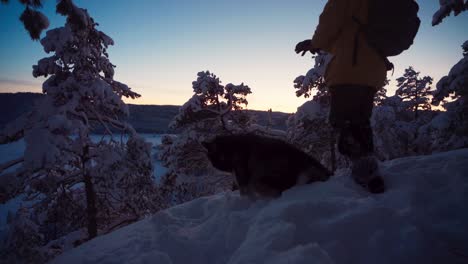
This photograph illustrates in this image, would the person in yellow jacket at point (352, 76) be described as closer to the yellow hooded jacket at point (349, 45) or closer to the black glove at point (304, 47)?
the yellow hooded jacket at point (349, 45)

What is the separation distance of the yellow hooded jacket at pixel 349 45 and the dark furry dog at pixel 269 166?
110 centimetres

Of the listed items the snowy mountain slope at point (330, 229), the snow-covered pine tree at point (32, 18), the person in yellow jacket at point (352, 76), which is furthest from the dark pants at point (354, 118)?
the snow-covered pine tree at point (32, 18)

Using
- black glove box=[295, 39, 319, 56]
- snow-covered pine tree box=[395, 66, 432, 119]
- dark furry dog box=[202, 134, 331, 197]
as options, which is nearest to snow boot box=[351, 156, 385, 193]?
dark furry dog box=[202, 134, 331, 197]

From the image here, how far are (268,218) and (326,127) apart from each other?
33.7 ft

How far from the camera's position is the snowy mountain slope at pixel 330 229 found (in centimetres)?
151

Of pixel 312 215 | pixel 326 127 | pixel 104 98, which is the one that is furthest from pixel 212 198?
pixel 326 127

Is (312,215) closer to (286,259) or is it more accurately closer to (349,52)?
(286,259)

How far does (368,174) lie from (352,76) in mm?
1092

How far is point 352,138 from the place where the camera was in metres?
2.77

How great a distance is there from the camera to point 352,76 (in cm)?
269

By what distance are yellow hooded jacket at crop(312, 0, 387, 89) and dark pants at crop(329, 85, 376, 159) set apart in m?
0.09

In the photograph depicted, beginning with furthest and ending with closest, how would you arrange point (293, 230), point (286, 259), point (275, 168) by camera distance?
point (275, 168), point (293, 230), point (286, 259)

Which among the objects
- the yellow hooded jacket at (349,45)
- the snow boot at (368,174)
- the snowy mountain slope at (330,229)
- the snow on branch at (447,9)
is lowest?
the snowy mountain slope at (330,229)

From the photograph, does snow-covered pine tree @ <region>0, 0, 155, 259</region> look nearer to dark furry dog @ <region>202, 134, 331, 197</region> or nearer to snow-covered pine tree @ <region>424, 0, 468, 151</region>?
dark furry dog @ <region>202, 134, 331, 197</region>
